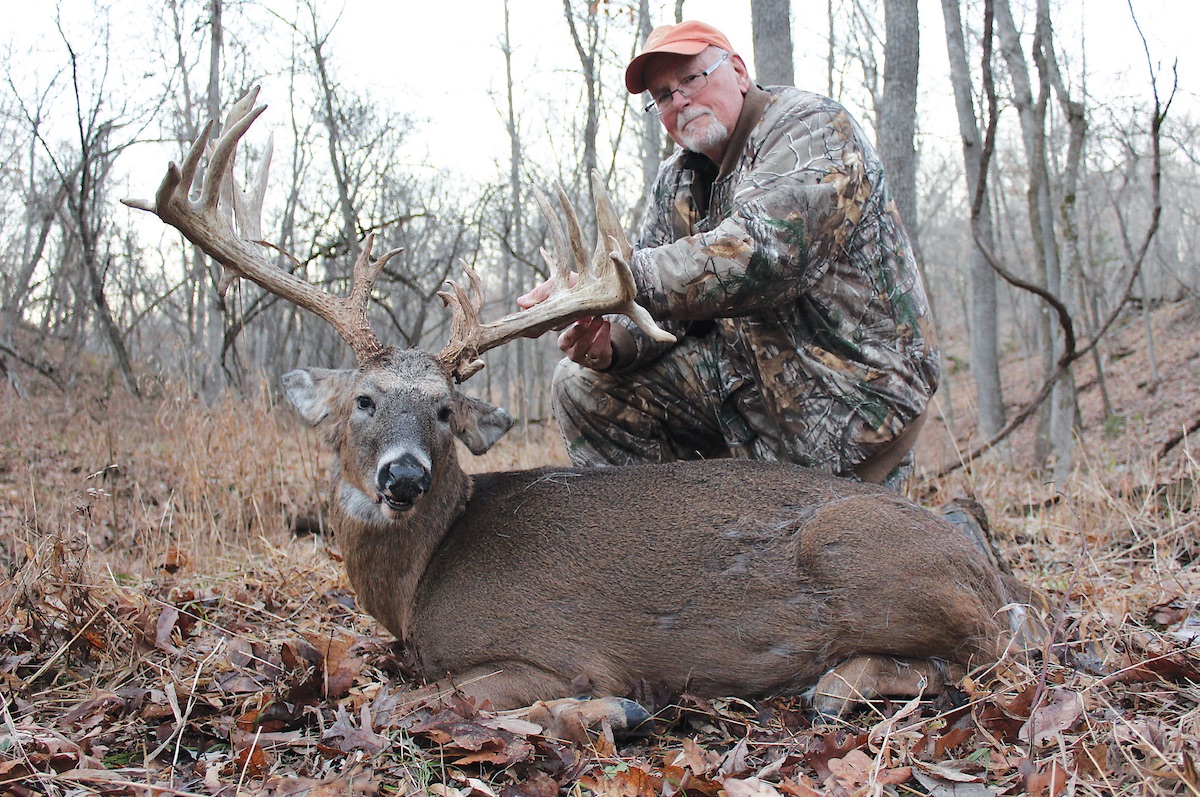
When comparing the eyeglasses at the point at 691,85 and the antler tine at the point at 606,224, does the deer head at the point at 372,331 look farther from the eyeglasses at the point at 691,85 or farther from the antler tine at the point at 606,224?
the eyeglasses at the point at 691,85

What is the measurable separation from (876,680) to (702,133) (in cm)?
297

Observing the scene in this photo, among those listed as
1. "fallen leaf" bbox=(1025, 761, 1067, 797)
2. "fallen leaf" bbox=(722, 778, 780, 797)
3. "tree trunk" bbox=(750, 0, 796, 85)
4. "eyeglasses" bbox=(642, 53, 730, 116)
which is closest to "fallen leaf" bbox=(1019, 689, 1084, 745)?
"fallen leaf" bbox=(1025, 761, 1067, 797)

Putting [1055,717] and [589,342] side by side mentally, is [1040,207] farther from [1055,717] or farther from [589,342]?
[1055,717]

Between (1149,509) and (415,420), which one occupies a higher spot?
(415,420)

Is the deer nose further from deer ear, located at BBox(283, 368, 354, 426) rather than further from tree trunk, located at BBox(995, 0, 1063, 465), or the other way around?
tree trunk, located at BBox(995, 0, 1063, 465)

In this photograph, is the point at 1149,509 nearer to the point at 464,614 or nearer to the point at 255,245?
the point at 464,614

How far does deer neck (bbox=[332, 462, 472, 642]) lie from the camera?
3998 mm

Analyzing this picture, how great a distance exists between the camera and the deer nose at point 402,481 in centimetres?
350

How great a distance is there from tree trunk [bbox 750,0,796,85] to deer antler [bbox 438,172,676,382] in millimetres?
5015

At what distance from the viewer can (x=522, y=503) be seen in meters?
4.20

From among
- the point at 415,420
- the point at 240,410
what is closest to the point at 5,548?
the point at 240,410

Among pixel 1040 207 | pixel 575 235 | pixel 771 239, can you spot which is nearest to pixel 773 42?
pixel 771 239

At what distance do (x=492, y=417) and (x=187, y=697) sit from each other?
1.71 meters

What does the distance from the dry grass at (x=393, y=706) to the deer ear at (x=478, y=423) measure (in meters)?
1.04
